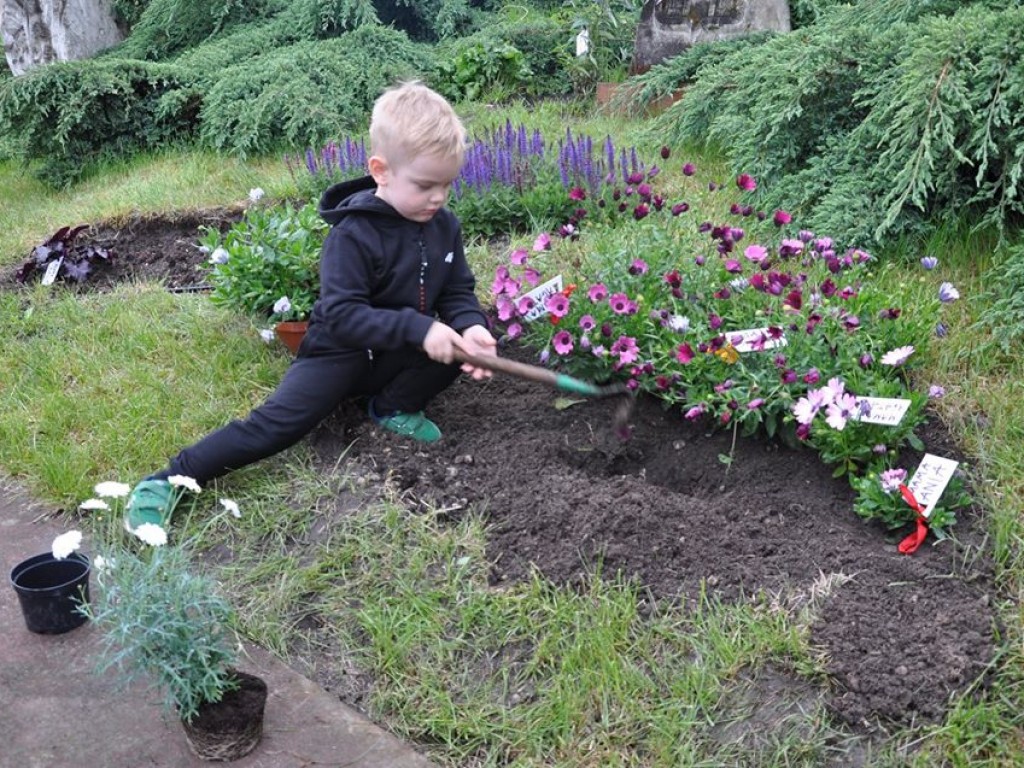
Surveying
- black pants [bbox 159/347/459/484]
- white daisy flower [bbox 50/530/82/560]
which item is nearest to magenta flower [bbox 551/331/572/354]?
black pants [bbox 159/347/459/484]

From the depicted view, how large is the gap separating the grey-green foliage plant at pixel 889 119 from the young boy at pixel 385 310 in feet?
4.91

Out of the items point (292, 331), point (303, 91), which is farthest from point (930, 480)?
point (303, 91)

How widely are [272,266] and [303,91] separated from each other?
10.1 feet

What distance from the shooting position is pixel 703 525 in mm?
2883

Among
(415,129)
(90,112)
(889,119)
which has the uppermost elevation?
(415,129)

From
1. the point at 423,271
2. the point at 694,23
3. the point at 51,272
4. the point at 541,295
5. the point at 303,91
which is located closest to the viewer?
the point at 423,271

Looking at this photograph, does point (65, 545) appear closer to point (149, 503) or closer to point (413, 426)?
point (149, 503)

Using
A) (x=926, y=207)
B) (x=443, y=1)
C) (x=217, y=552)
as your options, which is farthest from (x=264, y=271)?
(x=443, y=1)

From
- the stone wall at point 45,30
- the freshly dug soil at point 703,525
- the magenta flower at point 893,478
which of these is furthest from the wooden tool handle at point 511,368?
the stone wall at point 45,30

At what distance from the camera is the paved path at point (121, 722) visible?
2.35 metres

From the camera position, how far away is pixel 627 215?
4445 millimetres

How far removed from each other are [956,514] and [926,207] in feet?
4.99

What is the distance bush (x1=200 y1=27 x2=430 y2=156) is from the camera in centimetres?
651

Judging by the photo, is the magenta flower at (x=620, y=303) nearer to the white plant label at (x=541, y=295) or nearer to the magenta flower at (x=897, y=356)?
the white plant label at (x=541, y=295)
